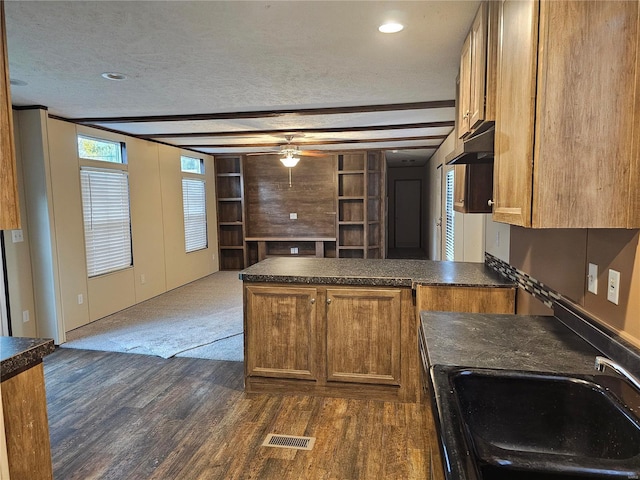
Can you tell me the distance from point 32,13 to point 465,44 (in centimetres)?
223

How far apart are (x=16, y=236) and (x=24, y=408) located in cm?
309

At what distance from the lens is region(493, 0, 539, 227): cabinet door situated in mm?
1251

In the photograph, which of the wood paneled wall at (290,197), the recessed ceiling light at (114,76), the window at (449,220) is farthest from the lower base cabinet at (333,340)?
the wood paneled wall at (290,197)

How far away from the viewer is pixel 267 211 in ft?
26.8

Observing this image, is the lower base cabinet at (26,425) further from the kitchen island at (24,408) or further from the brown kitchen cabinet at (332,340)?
the brown kitchen cabinet at (332,340)

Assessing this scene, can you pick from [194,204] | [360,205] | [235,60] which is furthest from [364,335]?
[194,204]

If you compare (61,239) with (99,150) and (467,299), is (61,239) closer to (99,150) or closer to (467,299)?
(99,150)

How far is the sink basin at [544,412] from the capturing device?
1154 millimetres

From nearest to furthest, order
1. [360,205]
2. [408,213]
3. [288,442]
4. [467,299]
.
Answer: [288,442], [467,299], [360,205], [408,213]

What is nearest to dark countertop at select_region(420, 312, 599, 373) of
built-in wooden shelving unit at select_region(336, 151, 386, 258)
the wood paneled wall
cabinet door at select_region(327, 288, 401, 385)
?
cabinet door at select_region(327, 288, 401, 385)

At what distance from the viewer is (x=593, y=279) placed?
1.52 metres

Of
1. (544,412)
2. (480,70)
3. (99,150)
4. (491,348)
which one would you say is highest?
(99,150)

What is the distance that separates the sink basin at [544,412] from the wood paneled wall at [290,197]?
669 cm

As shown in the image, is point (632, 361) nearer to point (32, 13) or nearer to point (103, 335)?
point (32, 13)
